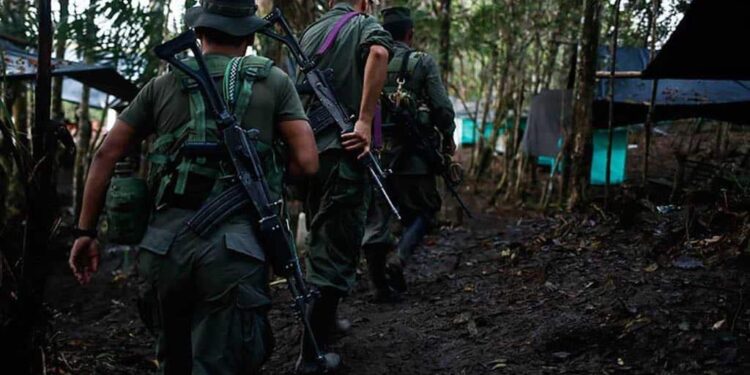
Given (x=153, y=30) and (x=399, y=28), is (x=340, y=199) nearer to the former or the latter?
(x=399, y=28)

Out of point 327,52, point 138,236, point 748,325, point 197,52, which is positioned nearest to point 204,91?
point 197,52

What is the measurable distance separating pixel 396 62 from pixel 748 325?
2808mm

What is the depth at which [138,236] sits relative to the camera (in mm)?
2488

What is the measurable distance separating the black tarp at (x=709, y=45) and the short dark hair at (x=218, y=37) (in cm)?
262

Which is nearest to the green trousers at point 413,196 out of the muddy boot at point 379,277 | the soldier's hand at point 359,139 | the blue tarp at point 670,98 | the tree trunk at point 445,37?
the muddy boot at point 379,277

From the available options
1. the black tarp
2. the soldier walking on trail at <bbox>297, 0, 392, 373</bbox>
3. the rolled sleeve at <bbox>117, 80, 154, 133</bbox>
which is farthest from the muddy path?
the rolled sleeve at <bbox>117, 80, 154, 133</bbox>

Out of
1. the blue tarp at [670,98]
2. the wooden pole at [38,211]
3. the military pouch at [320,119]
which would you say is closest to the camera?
the wooden pole at [38,211]

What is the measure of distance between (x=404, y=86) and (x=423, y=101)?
183 millimetres

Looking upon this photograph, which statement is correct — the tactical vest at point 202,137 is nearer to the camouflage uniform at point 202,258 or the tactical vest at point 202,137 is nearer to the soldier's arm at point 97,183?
the camouflage uniform at point 202,258

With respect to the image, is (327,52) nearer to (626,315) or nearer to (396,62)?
(396,62)

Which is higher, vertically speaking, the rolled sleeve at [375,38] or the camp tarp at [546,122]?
the rolled sleeve at [375,38]

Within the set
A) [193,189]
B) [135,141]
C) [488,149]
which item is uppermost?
[135,141]

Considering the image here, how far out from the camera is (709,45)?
14.1ft

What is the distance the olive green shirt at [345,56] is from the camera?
3619 millimetres
